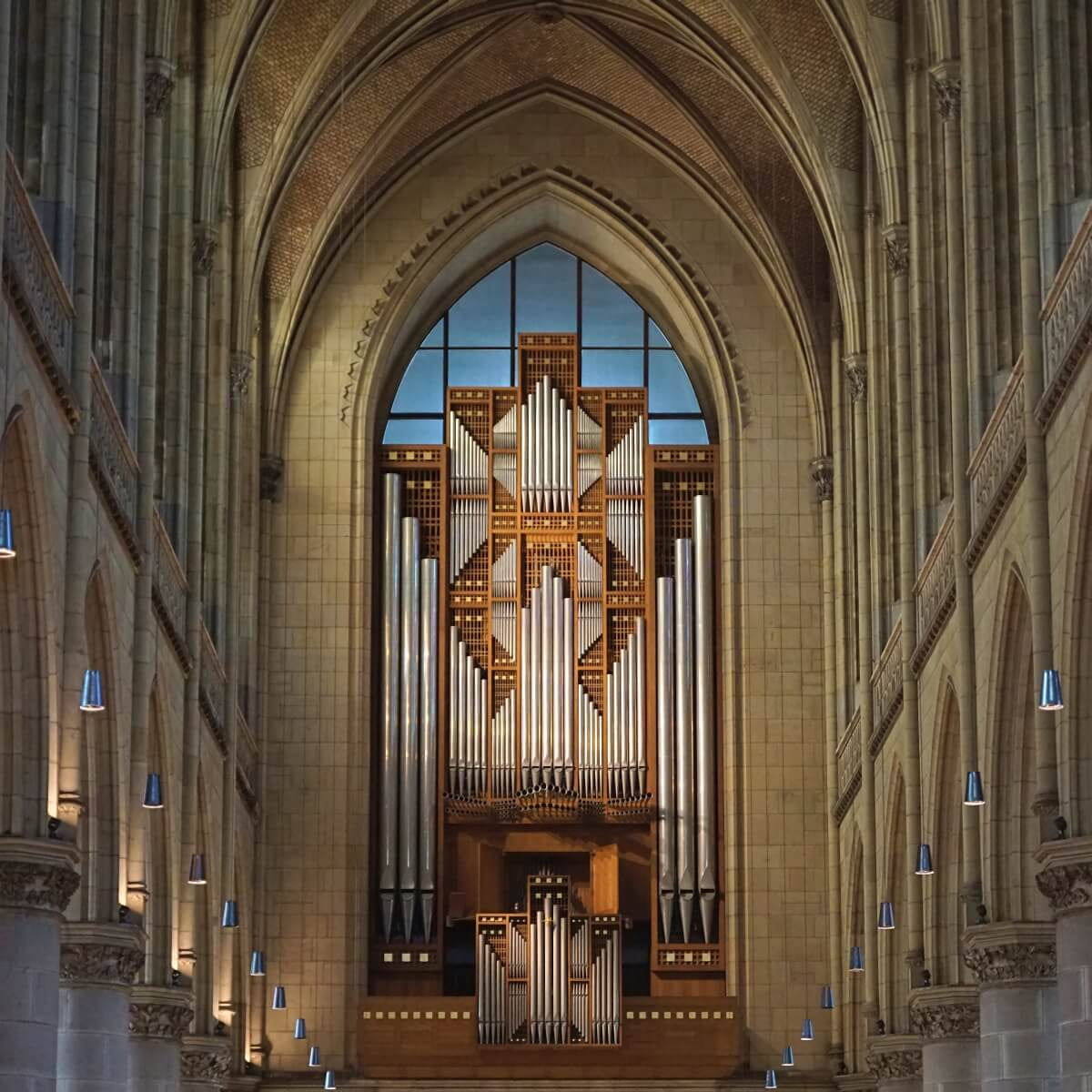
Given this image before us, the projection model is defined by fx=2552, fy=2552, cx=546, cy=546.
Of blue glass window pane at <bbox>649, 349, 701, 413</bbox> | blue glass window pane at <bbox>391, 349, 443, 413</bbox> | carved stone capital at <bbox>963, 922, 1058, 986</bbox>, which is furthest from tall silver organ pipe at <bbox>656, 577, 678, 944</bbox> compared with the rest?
carved stone capital at <bbox>963, 922, 1058, 986</bbox>

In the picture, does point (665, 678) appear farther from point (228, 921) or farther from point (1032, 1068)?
point (1032, 1068)

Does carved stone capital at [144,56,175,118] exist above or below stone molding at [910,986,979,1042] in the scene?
above

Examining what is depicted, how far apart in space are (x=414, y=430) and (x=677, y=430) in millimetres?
4784

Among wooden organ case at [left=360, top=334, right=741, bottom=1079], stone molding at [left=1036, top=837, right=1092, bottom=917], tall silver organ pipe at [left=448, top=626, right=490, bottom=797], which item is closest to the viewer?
stone molding at [left=1036, top=837, right=1092, bottom=917]

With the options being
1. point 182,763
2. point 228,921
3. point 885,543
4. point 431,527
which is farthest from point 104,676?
point 431,527

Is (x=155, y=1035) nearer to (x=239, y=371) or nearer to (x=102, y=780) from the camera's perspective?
(x=102, y=780)

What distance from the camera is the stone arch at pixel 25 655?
22984mm

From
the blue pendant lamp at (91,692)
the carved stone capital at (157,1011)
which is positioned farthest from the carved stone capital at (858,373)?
the blue pendant lamp at (91,692)

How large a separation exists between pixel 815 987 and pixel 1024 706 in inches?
642

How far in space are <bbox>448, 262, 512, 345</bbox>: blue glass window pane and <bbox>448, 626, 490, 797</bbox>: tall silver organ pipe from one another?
551 centimetres

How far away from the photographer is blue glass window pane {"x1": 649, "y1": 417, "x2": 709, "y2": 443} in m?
46.4

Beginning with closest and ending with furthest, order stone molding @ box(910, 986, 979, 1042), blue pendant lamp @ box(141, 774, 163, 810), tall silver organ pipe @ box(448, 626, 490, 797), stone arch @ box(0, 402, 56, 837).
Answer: stone arch @ box(0, 402, 56, 837)
blue pendant lamp @ box(141, 774, 163, 810)
stone molding @ box(910, 986, 979, 1042)
tall silver organ pipe @ box(448, 626, 490, 797)

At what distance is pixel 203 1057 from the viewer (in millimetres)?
35688

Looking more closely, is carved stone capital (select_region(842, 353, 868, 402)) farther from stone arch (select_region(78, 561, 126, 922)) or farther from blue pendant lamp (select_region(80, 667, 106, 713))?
blue pendant lamp (select_region(80, 667, 106, 713))
